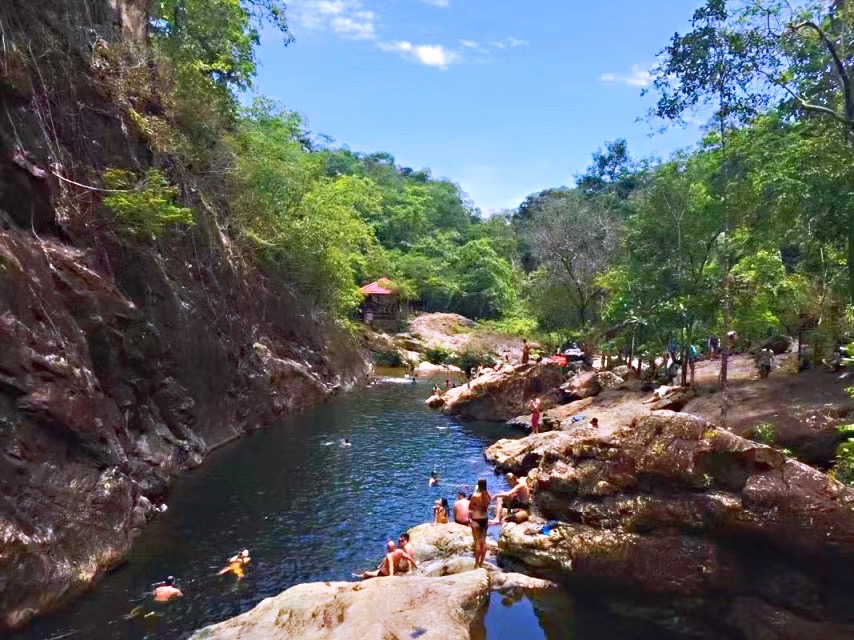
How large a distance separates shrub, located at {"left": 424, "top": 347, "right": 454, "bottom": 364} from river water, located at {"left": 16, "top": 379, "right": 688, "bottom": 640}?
1013 inches

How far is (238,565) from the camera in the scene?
14.6m

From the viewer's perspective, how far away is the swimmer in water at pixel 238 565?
14.4m

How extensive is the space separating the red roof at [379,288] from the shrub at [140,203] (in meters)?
39.2

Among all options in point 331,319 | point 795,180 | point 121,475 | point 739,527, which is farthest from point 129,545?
point 331,319

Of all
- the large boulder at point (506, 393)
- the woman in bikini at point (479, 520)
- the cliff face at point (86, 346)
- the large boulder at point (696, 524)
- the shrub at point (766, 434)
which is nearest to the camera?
the cliff face at point (86, 346)

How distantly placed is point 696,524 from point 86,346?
627 inches

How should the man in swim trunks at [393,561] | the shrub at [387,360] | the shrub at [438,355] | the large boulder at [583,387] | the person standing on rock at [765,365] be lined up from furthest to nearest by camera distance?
the shrub at [438,355]
the shrub at [387,360]
the large boulder at [583,387]
the person standing on rock at [765,365]
the man in swim trunks at [393,561]

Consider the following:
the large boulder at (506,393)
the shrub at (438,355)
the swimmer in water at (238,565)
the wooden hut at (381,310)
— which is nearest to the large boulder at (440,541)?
the swimmer in water at (238,565)

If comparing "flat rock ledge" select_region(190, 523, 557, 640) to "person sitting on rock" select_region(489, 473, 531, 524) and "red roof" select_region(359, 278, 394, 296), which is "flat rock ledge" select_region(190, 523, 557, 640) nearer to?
"person sitting on rock" select_region(489, 473, 531, 524)

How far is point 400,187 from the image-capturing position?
277 feet

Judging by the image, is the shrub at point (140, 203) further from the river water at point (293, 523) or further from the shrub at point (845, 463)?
the shrub at point (845, 463)

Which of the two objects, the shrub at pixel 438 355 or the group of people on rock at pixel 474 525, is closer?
the group of people on rock at pixel 474 525

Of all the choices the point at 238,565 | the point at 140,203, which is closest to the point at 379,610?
the point at 238,565

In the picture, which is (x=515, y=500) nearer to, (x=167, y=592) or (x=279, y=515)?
(x=279, y=515)
